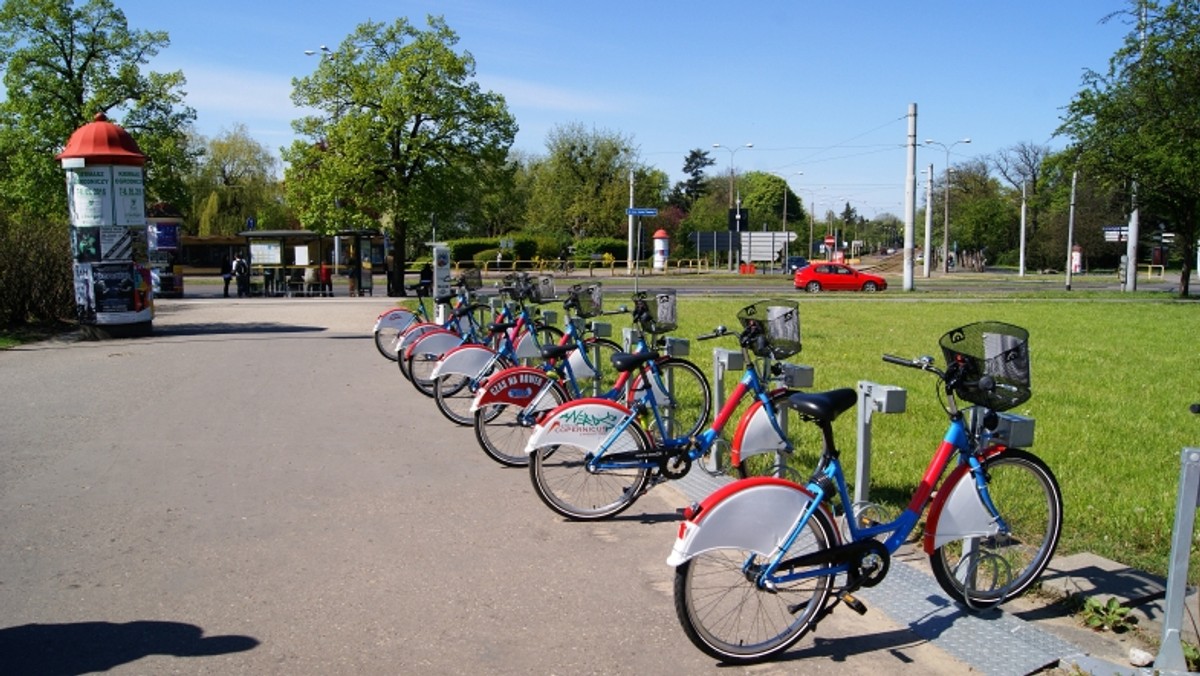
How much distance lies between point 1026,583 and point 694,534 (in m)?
1.84

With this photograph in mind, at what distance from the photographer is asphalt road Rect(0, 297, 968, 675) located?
13.1 ft

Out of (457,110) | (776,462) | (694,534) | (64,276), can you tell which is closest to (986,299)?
(457,110)

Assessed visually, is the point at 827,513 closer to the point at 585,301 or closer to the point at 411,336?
the point at 585,301

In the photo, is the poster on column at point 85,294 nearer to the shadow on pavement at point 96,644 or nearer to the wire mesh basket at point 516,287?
the wire mesh basket at point 516,287

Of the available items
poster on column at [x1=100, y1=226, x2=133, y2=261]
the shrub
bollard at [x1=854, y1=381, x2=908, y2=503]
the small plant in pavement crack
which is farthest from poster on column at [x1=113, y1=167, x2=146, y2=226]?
the small plant in pavement crack

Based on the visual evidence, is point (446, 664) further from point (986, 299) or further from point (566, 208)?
point (566, 208)

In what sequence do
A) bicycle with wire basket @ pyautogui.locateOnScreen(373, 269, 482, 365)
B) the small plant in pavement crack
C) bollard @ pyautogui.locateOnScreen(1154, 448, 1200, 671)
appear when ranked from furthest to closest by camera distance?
bicycle with wire basket @ pyautogui.locateOnScreen(373, 269, 482, 365) < the small plant in pavement crack < bollard @ pyautogui.locateOnScreen(1154, 448, 1200, 671)

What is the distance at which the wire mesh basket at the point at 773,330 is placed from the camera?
19.3 feet

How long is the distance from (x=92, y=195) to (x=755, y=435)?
582 inches

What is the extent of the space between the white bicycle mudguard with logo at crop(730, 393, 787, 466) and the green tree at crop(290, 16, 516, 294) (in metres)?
31.3

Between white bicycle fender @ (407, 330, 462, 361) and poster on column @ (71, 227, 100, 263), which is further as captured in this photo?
poster on column @ (71, 227, 100, 263)

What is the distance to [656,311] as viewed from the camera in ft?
25.9

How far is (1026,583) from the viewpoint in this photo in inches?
179

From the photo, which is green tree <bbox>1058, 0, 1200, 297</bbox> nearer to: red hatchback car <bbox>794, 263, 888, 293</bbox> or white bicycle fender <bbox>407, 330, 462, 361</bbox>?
red hatchback car <bbox>794, 263, 888, 293</bbox>
